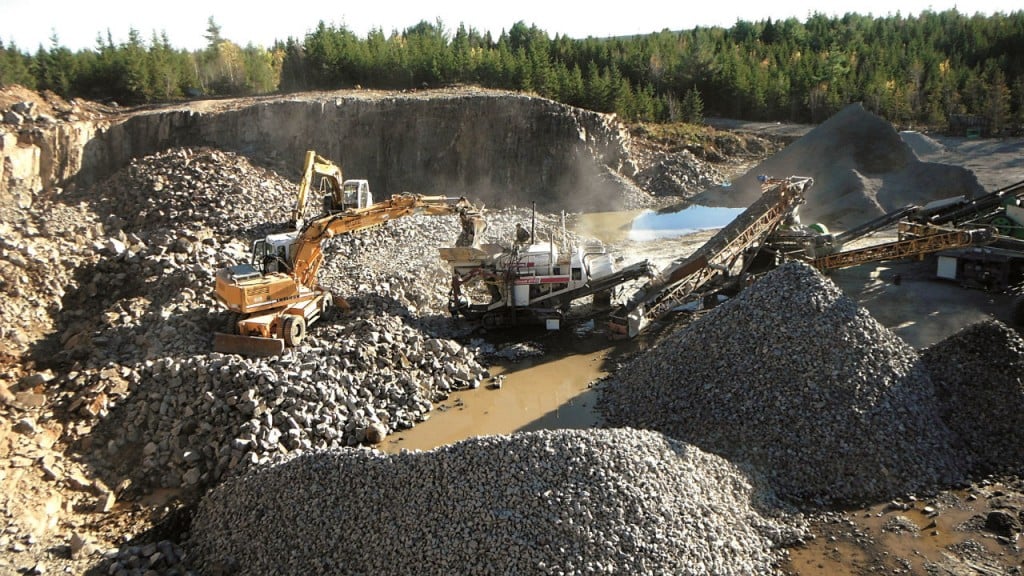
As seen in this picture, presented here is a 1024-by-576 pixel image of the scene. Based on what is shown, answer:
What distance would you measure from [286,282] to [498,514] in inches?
299

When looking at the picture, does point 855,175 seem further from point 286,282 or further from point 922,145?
point 286,282

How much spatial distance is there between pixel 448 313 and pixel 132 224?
969cm

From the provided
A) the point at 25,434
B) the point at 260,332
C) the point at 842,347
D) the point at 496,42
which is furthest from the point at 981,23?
the point at 25,434

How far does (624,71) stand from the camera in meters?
50.4

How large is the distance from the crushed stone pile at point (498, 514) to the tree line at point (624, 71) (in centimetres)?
2946

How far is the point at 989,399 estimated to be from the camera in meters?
11.2

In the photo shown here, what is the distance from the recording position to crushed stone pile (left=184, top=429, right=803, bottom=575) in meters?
8.01

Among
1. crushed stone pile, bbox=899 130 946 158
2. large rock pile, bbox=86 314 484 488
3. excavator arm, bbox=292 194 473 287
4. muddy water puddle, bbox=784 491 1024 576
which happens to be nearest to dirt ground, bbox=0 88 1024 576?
muddy water puddle, bbox=784 491 1024 576

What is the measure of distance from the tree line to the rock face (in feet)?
21.1

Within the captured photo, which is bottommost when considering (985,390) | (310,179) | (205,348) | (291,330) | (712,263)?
(985,390)

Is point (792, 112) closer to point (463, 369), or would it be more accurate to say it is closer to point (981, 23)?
point (981, 23)

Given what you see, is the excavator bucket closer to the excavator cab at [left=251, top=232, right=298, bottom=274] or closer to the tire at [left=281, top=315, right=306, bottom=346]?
the tire at [left=281, top=315, right=306, bottom=346]

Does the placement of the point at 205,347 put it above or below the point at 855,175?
below

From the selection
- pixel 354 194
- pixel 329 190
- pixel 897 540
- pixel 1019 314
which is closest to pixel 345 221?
pixel 354 194
